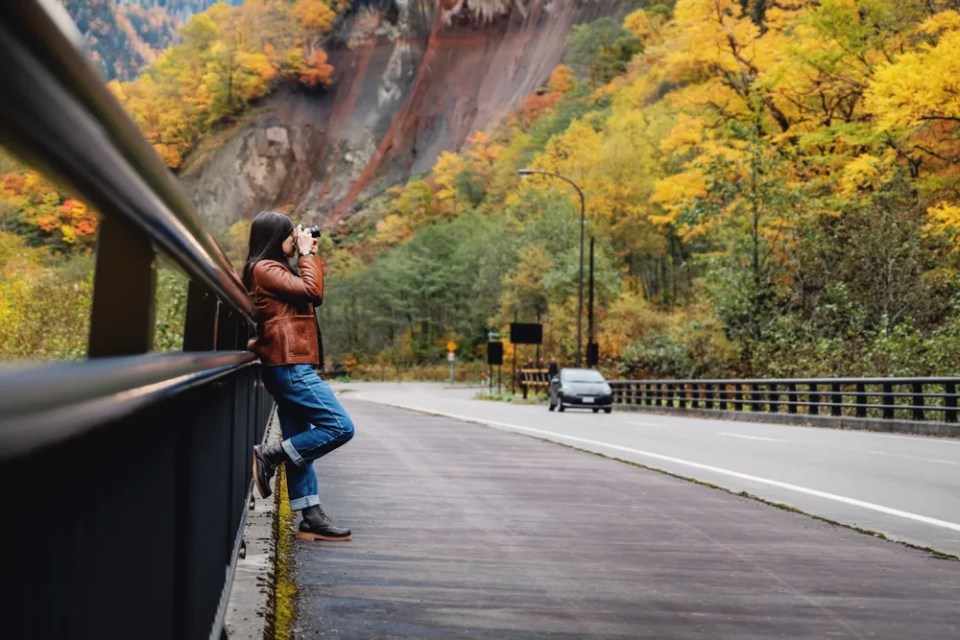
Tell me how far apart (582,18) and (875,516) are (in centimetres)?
10990

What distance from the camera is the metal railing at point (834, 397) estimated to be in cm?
2517

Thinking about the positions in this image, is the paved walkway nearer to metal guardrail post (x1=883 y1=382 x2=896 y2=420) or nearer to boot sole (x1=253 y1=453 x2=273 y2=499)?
boot sole (x1=253 y1=453 x2=273 y2=499)

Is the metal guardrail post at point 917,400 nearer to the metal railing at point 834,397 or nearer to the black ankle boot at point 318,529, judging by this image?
the metal railing at point 834,397

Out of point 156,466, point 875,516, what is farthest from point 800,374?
point 156,466

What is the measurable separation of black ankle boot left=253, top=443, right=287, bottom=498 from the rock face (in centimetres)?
A: 11475

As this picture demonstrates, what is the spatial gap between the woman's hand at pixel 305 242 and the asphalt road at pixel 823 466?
4.34 meters

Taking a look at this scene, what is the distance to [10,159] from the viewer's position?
4.20ft

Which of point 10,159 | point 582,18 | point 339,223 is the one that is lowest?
point 10,159

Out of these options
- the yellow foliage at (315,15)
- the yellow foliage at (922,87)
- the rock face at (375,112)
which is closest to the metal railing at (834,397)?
the yellow foliage at (922,87)

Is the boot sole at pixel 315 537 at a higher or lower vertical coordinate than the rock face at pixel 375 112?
lower

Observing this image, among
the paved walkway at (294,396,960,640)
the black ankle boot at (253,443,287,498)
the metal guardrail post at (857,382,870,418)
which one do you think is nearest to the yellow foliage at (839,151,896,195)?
the metal guardrail post at (857,382,870,418)

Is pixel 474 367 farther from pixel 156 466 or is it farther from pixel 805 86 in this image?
pixel 156 466

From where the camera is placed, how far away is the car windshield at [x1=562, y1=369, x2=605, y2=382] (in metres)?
40.0

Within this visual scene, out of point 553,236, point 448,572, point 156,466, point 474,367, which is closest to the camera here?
point 156,466
